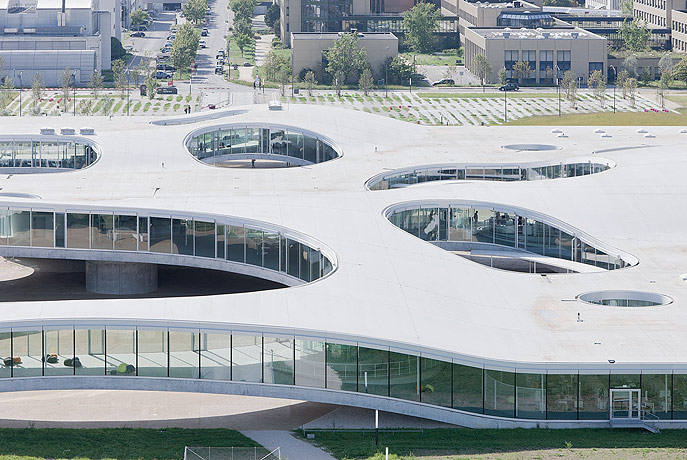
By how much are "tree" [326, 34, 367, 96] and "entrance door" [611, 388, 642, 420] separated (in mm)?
105331

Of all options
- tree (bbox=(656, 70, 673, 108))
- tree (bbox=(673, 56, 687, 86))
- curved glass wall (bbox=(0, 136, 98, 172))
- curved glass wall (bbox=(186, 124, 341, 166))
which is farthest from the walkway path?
tree (bbox=(673, 56, 687, 86))

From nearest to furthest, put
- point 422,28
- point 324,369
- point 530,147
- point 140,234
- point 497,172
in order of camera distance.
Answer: point 324,369 < point 140,234 < point 497,172 < point 530,147 < point 422,28

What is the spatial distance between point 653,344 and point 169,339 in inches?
763

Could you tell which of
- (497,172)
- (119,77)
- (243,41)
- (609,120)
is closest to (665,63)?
(609,120)

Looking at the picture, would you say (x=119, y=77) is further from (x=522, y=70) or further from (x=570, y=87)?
(x=570, y=87)

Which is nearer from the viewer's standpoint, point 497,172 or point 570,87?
point 497,172

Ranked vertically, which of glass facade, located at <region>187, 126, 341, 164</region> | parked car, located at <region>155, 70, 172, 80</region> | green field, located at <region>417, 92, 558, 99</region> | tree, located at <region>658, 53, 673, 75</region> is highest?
tree, located at <region>658, 53, 673, 75</region>

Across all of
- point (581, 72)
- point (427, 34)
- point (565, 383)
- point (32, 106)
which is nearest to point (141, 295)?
point (565, 383)

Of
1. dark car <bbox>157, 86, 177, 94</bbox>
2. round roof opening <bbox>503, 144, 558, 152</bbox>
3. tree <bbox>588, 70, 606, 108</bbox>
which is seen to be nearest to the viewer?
round roof opening <bbox>503, 144, 558, 152</bbox>

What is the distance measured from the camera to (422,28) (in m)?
180

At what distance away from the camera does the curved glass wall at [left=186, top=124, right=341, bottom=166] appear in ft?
302

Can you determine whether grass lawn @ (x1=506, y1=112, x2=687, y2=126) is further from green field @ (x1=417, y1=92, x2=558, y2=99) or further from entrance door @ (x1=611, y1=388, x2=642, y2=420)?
entrance door @ (x1=611, y1=388, x2=642, y2=420)

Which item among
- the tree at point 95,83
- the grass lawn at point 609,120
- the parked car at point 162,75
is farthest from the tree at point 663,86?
the tree at point 95,83

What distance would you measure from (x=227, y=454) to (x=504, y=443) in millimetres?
10363
